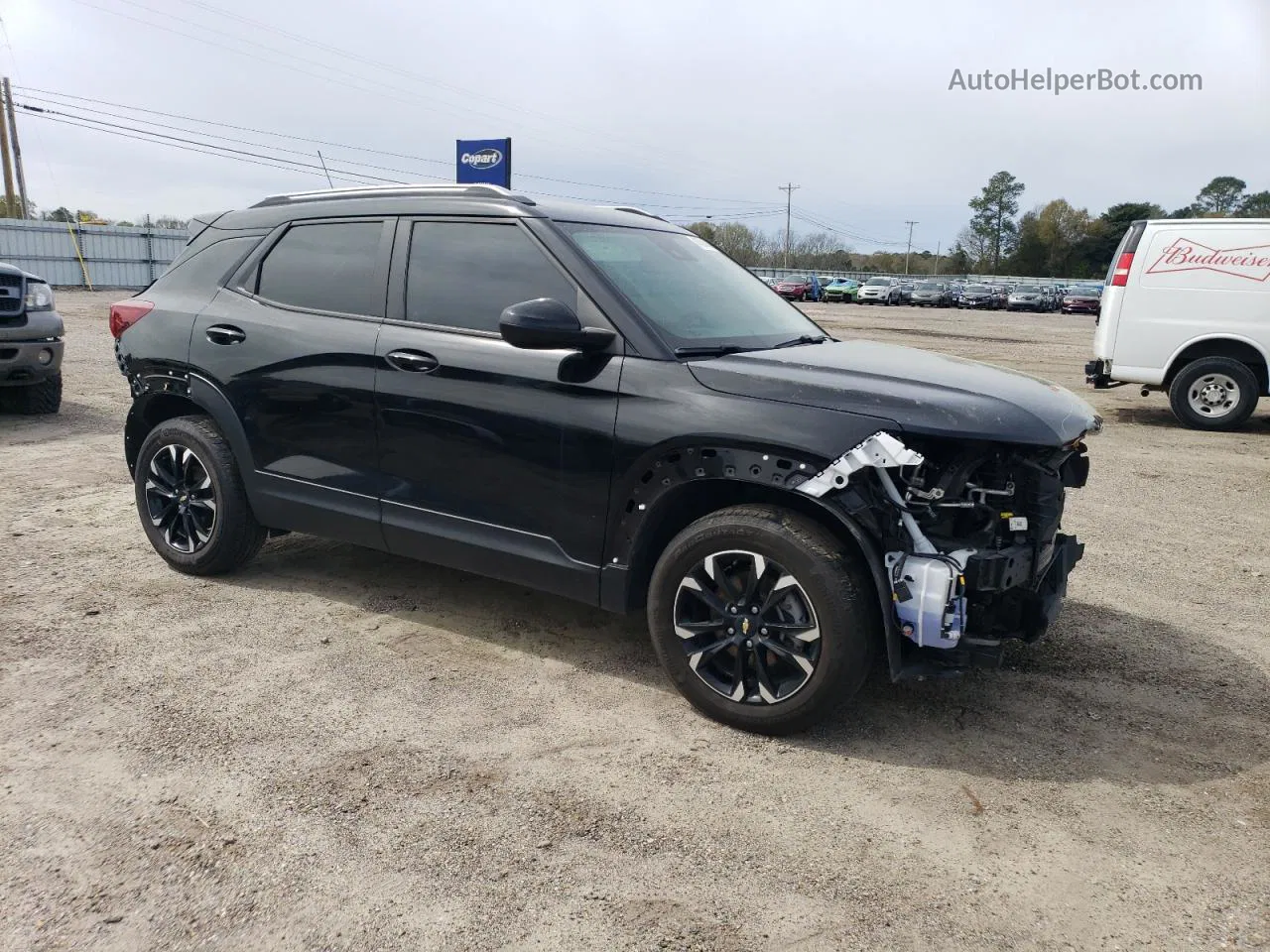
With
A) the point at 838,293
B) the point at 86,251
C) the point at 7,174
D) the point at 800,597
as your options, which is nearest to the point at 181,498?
the point at 800,597

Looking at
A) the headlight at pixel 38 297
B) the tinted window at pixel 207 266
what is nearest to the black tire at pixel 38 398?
the headlight at pixel 38 297

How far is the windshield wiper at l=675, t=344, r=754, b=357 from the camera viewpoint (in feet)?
11.8

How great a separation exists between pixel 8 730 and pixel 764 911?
271 centimetres

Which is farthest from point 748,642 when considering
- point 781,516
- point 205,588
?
point 205,588

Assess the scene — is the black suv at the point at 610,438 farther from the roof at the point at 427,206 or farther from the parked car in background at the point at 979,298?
the parked car in background at the point at 979,298

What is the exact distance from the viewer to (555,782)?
122 inches

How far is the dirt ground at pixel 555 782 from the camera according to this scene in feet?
8.15

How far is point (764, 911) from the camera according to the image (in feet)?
8.23

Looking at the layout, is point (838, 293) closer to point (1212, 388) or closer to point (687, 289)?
point (1212, 388)

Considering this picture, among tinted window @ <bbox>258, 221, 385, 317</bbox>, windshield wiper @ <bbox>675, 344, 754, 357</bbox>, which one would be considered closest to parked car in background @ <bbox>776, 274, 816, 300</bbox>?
tinted window @ <bbox>258, 221, 385, 317</bbox>

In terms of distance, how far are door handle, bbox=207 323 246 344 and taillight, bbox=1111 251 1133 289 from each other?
948 centimetres

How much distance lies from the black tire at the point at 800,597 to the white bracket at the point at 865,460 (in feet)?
0.62

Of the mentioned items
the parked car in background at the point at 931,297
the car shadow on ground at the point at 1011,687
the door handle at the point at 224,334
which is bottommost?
the car shadow on ground at the point at 1011,687

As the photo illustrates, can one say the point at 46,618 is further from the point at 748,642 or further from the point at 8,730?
the point at 748,642
